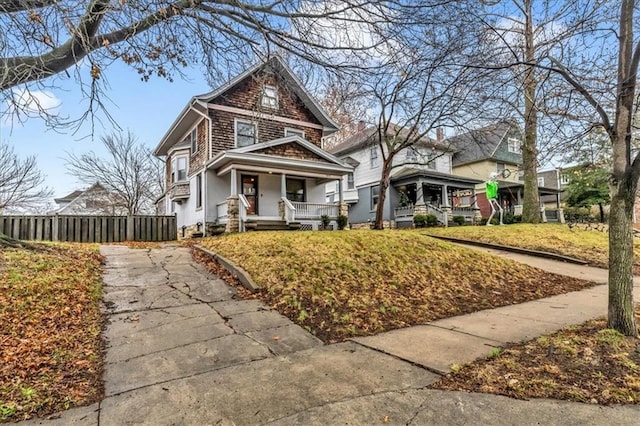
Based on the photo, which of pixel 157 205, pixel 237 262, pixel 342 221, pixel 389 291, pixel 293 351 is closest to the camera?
pixel 293 351

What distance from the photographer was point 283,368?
3.33m

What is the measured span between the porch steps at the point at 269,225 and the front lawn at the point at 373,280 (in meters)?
3.69

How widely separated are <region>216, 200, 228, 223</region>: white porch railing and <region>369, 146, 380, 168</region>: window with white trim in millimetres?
12050

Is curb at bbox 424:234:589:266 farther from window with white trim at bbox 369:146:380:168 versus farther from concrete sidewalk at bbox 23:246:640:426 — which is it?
window with white trim at bbox 369:146:380:168

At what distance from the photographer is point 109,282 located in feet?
21.1

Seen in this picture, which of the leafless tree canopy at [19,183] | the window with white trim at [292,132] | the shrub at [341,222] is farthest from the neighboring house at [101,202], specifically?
the shrub at [341,222]

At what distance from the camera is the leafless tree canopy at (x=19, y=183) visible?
18.2 metres

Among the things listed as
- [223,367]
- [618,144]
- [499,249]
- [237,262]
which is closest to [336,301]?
[223,367]

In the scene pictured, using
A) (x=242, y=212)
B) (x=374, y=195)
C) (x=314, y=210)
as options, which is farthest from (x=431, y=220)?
(x=242, y=212)

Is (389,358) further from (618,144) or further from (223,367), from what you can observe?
(618,144)

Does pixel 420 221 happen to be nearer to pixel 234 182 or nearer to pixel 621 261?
pixel 234 182

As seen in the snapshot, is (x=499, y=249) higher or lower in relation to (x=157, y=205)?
lower

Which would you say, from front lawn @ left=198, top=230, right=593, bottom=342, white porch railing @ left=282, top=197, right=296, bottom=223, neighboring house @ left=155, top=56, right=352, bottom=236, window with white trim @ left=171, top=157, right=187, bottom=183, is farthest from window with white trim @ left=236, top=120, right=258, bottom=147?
front lawn @ left=198, top=230, right=593, bottom=342

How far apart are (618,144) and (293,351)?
4.48m
